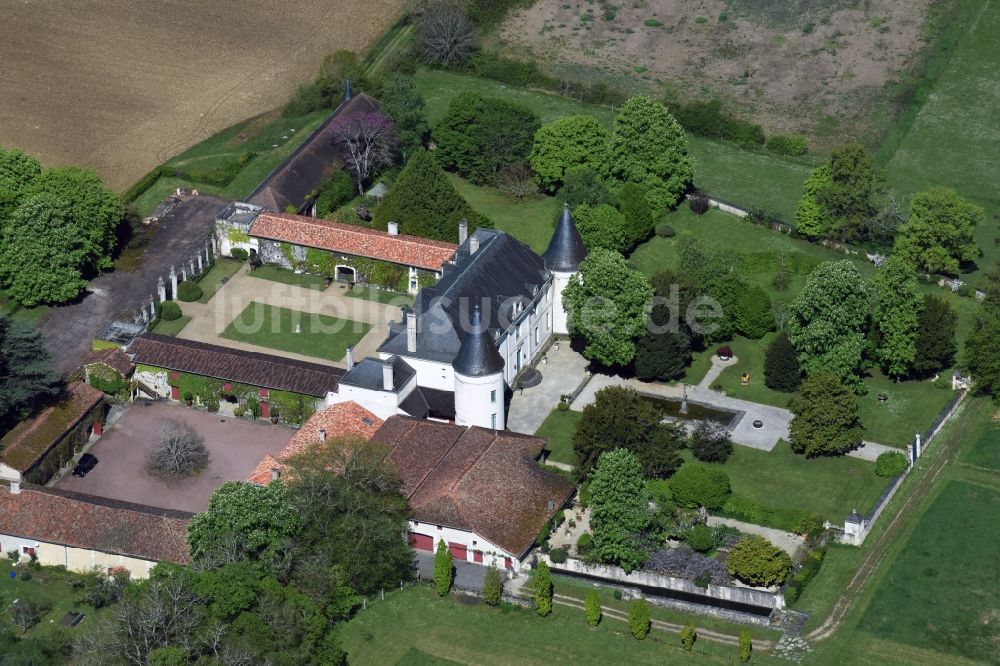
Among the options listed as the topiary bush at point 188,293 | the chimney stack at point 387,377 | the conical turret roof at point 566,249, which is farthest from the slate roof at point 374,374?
the topiary bush at point 188,293

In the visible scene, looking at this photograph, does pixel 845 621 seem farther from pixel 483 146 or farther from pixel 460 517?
pixel 483 146

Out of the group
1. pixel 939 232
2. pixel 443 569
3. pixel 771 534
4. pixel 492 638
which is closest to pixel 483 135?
pixel 939 232

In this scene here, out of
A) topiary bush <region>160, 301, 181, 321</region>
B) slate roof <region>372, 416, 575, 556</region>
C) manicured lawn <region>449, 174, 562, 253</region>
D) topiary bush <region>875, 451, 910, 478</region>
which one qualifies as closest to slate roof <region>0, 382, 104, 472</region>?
topiary bush <region>160, 301, 181, 321</region>

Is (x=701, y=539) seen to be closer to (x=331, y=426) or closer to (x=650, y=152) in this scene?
(x=331, y=426)

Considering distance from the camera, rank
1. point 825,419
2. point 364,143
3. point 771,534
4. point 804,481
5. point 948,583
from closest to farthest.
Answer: point 948,583, point 771,534, point 804,481, point 825,419, point 364,143

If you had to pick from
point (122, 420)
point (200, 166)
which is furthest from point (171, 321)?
point (200, 166)

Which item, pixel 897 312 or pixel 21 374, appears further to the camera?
pixel 897 312

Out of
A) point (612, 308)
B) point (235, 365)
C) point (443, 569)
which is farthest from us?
point (235, 365)
